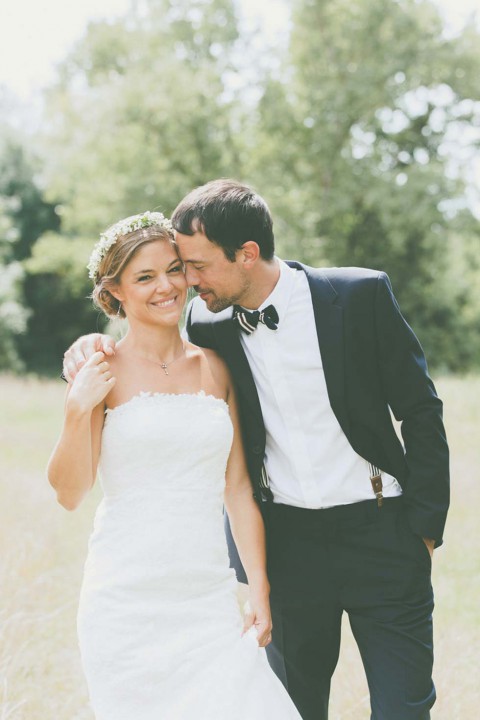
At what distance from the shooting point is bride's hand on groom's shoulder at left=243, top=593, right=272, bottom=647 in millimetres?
2766

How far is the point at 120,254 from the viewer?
2.83 m

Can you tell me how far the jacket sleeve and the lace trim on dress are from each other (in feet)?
2.18

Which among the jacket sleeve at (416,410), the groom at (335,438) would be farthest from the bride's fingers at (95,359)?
the jacket sleeve at (416,410)

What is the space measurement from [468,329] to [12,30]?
17608 mm

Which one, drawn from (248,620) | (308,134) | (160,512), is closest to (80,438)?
(160,512)

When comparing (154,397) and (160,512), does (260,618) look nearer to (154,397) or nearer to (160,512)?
(160,512)

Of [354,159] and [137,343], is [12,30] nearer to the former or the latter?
[354,159]

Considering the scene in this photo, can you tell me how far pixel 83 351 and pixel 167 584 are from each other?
0.92 m

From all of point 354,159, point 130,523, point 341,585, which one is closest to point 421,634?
point 341,585

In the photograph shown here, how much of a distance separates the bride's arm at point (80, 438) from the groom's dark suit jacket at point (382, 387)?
753 millimetres

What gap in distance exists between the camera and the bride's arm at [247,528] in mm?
2814

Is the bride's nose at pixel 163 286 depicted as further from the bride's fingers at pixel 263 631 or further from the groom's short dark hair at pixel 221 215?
the bride's fingers at pixel 263 631

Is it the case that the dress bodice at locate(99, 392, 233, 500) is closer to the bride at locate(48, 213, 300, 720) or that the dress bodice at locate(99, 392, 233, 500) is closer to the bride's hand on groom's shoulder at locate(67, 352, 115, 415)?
the bride at locate(48, 213, 300, 720)

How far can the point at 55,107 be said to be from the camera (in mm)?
27047
